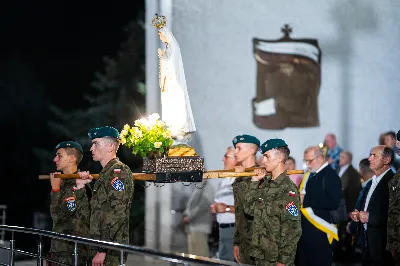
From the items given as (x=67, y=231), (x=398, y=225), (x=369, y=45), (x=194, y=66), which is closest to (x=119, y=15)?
(x=194, y=66)

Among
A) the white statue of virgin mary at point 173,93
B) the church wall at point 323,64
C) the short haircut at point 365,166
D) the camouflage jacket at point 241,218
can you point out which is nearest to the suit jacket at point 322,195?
the short haircut at point 365,166

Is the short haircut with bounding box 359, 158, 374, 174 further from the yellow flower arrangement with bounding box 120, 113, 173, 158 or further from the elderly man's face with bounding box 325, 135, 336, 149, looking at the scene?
the yellow flower arrangement with bounding box 120, 113, 173, 158

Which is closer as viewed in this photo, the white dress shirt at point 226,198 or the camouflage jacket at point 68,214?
the camouflage jacket at point 68,214

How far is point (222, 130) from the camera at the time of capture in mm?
9398

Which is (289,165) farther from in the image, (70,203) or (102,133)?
(102,133)

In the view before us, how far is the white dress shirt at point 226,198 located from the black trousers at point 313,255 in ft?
2.37

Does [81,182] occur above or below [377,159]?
below

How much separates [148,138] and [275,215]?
994 millimetres

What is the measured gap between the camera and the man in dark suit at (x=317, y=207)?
6.33 metres

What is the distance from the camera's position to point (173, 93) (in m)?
5.42

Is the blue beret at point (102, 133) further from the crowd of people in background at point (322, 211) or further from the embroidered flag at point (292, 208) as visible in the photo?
the embroidered flag at point (292, 208)

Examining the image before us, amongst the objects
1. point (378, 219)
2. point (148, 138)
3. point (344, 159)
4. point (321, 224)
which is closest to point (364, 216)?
point (378, 219)

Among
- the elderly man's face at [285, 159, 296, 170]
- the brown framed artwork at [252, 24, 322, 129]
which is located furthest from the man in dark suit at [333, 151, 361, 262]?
the elderly man's face at [285, 159, 296, 170]

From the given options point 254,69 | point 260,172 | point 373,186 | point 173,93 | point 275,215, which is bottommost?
point 275,215
